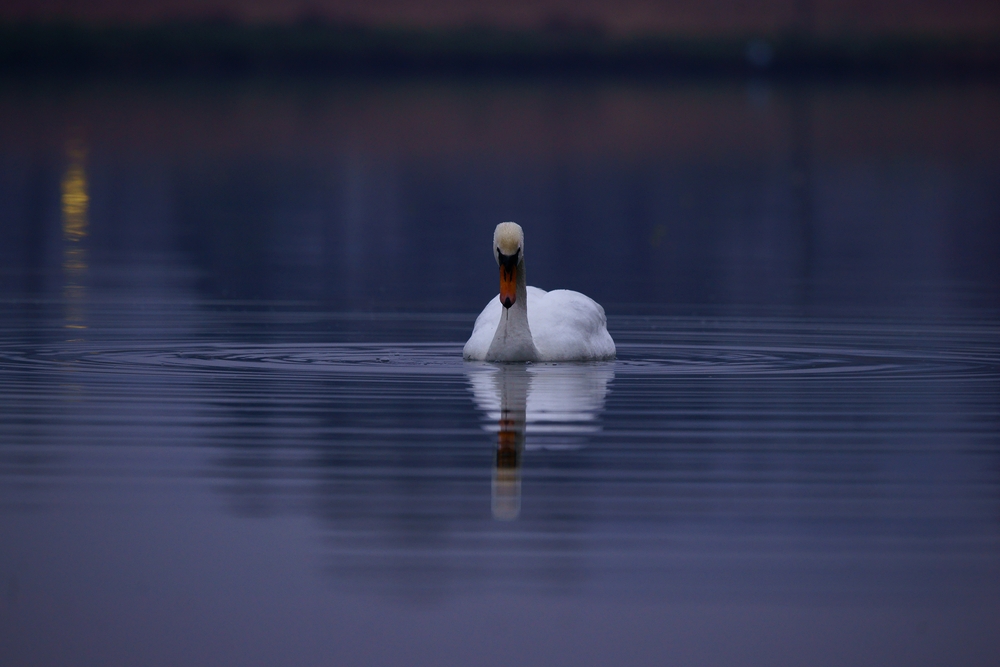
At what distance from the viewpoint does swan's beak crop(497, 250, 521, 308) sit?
14.5 meters

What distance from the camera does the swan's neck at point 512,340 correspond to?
1465 centimetres

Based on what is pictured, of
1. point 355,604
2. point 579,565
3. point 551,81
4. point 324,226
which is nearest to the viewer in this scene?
point 355,604

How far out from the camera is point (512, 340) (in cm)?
1465

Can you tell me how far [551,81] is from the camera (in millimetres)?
168000

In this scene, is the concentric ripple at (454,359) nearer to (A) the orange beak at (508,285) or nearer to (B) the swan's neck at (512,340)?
(B) the swan's neck at (512,340)

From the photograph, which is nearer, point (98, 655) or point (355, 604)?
point (98, 655)

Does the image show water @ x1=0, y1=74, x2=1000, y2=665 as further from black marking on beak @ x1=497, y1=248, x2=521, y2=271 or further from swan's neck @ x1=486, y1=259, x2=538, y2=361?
black marking on beak @ x1=497, y1=248, x2=521, y2=271

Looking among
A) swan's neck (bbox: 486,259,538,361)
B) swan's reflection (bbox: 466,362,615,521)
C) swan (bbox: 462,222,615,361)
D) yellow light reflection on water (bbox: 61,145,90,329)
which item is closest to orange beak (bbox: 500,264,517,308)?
swan (bbox: 462,222,615,361)

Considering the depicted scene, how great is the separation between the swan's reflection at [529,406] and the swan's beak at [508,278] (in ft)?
1.61

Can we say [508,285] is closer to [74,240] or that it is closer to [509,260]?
[509,260]

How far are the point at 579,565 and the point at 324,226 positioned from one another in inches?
905

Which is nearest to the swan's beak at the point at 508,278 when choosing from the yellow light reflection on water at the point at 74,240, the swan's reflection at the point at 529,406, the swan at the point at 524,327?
the swan at the point at 524,327

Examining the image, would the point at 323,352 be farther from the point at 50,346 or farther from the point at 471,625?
the point at 471,625

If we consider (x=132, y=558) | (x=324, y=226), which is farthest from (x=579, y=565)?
(x=324, y=226)
